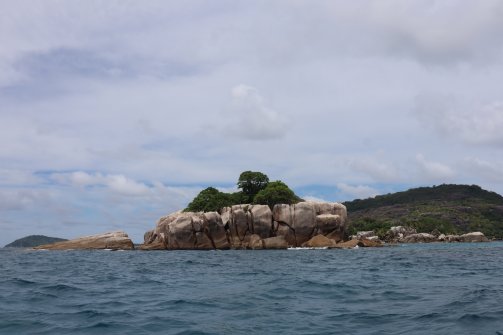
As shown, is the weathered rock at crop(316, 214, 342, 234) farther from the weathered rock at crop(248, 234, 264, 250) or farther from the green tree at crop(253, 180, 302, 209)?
the weathered rock at crop(248, 234, 264, 250)

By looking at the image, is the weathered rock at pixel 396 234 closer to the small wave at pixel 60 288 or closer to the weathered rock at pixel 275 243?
the weathered rock at pixel 275 243

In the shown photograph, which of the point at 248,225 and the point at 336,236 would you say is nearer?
the point at 248,225

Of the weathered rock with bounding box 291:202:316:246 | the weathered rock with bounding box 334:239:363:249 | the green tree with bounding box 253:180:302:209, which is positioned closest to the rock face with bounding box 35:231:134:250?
the green tree with bounding box 253:180:302:209

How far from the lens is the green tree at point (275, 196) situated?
267ft

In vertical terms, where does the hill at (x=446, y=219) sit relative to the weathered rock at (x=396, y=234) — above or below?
above

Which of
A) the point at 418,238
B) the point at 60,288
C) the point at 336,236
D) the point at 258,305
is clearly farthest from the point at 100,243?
the point at 418,238

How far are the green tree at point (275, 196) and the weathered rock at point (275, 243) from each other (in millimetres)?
8058

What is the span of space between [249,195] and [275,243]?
1742 cm

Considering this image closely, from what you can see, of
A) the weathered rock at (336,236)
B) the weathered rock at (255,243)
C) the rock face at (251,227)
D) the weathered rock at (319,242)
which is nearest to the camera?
the weathered rock at (255,243)

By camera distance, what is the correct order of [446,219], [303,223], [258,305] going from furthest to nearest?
[446,219]
[303,223]
[258,305]

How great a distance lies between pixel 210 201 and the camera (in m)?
83.1

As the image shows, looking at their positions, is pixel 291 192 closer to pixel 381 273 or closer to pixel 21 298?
pixel 381 273

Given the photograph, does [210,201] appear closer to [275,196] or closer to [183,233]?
[183,233]

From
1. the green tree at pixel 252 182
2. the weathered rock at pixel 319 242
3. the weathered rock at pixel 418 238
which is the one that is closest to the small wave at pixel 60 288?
the weathered rock at pixel 319 242
